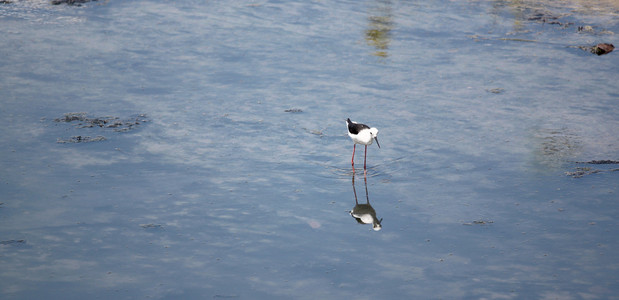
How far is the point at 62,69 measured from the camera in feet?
42.4

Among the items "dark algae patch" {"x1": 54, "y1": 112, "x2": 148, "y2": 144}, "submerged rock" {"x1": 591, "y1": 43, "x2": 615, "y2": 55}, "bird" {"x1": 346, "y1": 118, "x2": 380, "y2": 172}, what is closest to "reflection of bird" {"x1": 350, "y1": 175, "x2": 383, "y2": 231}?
"bird" {"x1": 346, "y1": 118, "x2": 380, "y2": 172}

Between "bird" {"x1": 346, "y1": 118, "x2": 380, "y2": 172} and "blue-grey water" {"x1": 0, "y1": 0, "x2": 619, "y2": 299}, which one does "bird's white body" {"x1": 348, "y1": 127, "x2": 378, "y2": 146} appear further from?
"blue-grey water" {"x1": 0, "y1": 0, "x2": 619, "y2": 299}

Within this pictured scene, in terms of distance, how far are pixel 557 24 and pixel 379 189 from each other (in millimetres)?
10354

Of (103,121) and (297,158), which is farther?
(103,121)

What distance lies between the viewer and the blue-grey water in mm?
7277

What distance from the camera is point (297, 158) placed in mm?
9984

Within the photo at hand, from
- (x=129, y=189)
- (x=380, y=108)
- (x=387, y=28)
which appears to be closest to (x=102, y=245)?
(x=129, y=189)

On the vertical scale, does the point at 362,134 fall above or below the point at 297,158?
above

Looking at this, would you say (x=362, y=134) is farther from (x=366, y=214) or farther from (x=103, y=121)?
(x=103, y=121)

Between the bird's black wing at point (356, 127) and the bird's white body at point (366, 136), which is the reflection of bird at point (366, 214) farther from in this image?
the bird's black wing at point (356, 127)

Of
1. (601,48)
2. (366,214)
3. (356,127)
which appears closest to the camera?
(366,214)

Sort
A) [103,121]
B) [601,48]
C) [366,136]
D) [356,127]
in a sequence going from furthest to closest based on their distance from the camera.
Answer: [601,48]
[103,121]
[356,127]
[366,136]

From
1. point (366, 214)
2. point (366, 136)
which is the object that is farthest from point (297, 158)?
point (366, 214)

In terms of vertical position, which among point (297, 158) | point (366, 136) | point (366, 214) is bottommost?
point (366, 214)
